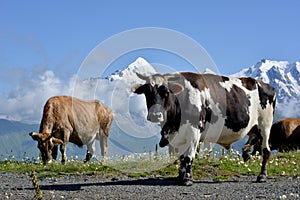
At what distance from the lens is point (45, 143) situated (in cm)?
2391

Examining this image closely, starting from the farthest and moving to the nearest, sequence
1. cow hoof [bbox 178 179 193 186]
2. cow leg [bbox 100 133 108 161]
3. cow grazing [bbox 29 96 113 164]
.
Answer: cow leg [bbox 100 133 108 161] < cow grazing [bbox 29 96 113 164] < cow hoof [bbox 178 179 193 186]

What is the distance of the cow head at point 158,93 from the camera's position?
15117mm

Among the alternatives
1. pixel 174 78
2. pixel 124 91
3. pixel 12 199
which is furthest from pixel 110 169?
pixel 12 199

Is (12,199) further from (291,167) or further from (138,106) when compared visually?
(291,167)

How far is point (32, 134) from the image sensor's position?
79.4 feet

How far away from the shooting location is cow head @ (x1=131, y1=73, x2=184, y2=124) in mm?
15117

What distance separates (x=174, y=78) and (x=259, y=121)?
3463mm

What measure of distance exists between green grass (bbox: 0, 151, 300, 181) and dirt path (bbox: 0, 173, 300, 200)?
960mm

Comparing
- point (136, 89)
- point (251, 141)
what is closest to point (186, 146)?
point (136, 89)

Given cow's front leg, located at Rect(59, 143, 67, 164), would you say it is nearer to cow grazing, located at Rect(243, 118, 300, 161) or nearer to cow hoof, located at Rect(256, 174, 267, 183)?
cow hoof, located at Rect(256, 174, 267, 183)

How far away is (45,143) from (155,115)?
1004cm

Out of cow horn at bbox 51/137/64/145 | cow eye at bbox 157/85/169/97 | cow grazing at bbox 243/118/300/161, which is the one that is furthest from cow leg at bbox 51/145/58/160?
cow grazing at bbox 243/118/300/161

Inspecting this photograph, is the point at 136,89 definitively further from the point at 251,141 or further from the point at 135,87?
the point at 251,141

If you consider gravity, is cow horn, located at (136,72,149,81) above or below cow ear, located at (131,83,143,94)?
above
